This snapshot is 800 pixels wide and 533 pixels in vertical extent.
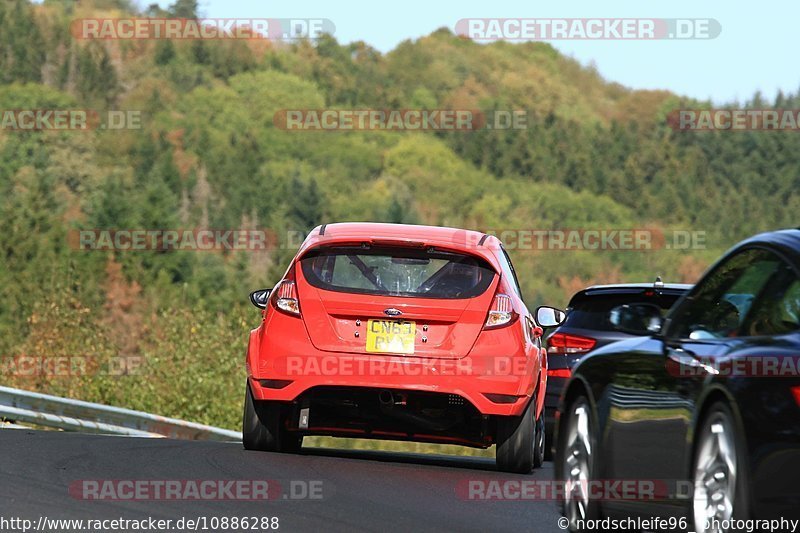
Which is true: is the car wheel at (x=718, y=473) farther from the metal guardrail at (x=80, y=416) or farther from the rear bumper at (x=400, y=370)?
the metal guardrail at (x=80, y=416)

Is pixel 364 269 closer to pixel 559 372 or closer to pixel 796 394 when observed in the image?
pixel 559 372

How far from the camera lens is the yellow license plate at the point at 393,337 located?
448 inches

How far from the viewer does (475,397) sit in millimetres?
11391


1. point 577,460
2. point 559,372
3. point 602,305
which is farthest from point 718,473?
point 559,372

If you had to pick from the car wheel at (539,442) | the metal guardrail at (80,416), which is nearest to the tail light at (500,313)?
the car wheel at (539,442)

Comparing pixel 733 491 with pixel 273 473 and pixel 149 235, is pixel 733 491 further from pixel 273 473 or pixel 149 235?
pixel 149 235

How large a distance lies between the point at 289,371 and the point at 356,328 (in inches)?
21.5

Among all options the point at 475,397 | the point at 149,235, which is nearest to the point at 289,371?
the point at 475,397

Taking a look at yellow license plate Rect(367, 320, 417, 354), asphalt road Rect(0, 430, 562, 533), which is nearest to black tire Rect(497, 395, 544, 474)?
asphalt road Rect(0, 430, 562, 533)

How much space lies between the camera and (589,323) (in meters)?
15.2

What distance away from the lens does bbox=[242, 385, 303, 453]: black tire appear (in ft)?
38.9

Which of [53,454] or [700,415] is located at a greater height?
[700,415]

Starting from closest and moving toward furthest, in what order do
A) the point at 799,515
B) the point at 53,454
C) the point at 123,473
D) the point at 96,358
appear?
the point at 799,515
the point at 123,473
the point at 53,454
the point at 96,358

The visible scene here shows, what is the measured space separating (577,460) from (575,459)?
0.04m
